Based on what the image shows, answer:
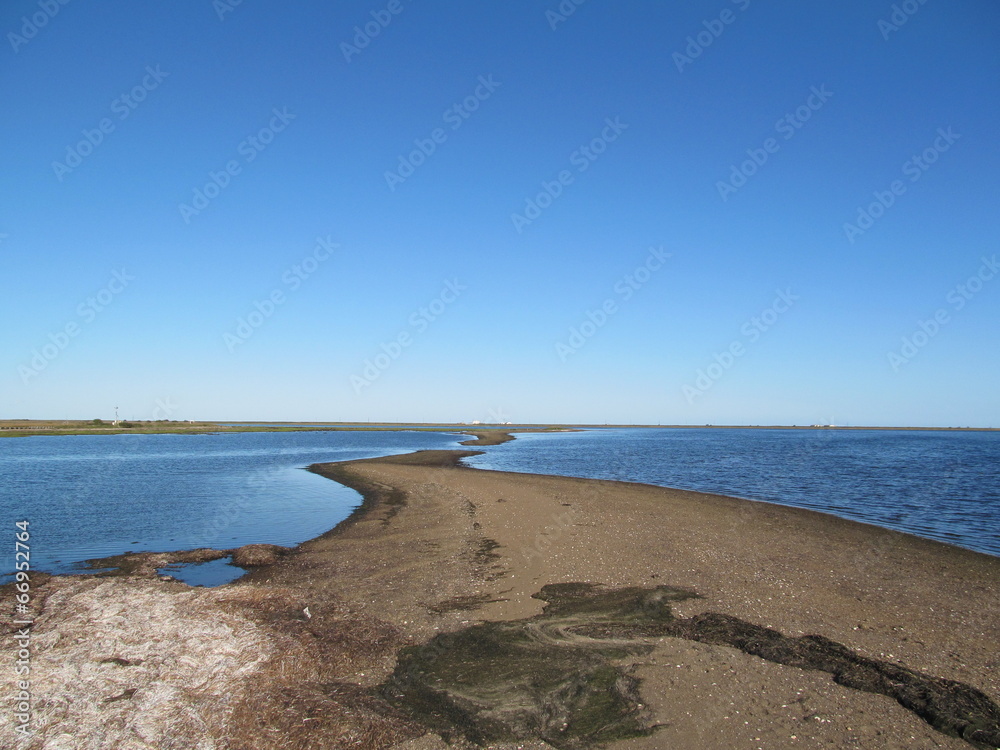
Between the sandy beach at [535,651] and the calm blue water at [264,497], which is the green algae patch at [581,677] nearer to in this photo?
the sandy beach at [535,651]

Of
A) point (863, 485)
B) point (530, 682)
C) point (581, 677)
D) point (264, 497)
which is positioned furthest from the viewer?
point (863, 485)

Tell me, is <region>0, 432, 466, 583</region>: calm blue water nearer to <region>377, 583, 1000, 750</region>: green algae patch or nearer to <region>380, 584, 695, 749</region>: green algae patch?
<region>380, 584, 695, 749</region>: green algae patch

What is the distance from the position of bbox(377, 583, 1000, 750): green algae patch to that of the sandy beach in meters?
0.04

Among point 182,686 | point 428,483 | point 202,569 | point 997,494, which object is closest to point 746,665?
point 182,686

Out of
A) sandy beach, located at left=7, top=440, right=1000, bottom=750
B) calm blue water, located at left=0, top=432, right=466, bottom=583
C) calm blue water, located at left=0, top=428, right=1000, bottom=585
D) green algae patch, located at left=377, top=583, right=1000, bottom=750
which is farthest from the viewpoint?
calm blue water, located at left=0, top=428, right=1000, bottom=585

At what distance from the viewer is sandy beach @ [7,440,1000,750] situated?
8.16 m

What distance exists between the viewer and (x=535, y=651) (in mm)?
10953

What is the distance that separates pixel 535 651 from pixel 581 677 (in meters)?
1.37

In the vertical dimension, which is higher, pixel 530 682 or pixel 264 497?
pixel 530 682

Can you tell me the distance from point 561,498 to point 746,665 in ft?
72.4

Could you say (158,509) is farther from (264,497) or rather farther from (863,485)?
(863,485)

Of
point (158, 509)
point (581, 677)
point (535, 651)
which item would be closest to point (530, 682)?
point (581, 677)

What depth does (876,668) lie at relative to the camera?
9.96m

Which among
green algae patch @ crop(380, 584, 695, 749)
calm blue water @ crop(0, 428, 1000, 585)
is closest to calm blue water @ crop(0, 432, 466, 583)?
calm blue water @ crop(0, 428, 1000, 585)
